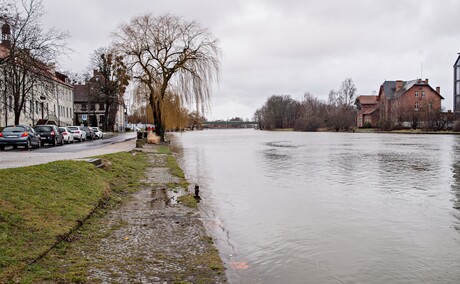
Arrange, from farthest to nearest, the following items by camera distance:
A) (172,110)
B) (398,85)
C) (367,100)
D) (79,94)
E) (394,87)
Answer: (367,100), (394,87), (398,85), (79,94), (172,110)

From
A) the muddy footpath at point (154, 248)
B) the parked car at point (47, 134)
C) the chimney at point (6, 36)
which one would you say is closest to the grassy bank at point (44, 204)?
the muddy footpath at point (154, 248)

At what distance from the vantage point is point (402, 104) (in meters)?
89.9

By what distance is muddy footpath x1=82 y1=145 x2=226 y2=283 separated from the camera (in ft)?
19.5

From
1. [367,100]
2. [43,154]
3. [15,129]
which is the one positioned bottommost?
[43,154]

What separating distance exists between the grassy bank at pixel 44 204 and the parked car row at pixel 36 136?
14231 mm

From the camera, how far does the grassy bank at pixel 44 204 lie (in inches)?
238

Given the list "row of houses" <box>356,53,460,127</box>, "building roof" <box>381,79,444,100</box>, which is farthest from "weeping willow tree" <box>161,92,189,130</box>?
"building roof" <box>381,79,444,100</box>

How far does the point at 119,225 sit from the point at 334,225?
15.2ft

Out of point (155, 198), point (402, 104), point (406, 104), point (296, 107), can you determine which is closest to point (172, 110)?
point (155, 198)

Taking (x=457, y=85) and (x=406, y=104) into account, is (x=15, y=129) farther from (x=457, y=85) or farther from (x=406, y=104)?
(x=457, y=85)

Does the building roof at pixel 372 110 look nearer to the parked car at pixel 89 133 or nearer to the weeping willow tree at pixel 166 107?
the weeping willow tree at pixel 166 107

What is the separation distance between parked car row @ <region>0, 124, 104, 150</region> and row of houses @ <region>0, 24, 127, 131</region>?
9.91ft

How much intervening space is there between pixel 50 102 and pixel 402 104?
67085 mm

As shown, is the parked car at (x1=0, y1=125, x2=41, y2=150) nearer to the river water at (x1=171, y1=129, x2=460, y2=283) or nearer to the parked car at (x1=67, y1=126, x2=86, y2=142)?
the river water at (x1=171, y1=129, x2=460, y2=283)
